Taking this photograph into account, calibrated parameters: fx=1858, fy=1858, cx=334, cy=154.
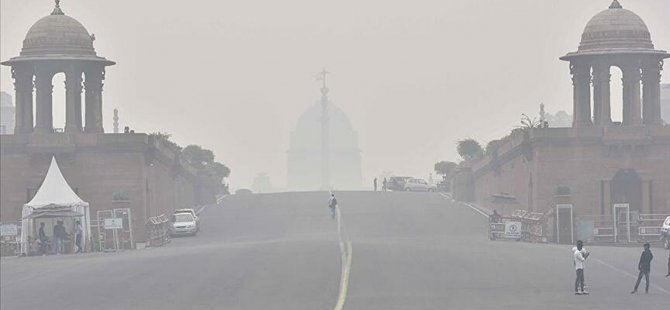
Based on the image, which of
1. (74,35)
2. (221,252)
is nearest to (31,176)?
(74,35)

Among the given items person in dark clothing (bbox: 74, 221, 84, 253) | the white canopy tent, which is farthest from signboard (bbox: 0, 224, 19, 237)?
person in dark clothing (bbox: 74, 221, 84, 253)

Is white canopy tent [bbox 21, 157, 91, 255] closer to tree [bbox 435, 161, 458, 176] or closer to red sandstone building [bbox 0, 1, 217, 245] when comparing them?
red sandstone building [bbox 0, 1, 217, 245]

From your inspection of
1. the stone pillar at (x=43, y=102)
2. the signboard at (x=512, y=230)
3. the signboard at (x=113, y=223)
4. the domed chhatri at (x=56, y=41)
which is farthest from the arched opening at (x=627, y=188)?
the stone pillar at (x=43, y=102)

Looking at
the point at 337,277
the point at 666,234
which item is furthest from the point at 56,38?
the point at 337,277

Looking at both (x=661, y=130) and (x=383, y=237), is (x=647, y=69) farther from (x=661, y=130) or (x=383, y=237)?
(x=383, y=237)

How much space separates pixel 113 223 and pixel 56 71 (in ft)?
71.4

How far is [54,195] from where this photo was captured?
269ft

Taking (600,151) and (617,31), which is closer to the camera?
(600,151)

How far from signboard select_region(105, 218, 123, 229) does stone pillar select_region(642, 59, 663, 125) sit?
34.1 m

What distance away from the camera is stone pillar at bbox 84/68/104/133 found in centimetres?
10531

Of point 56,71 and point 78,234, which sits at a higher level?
point 56,71

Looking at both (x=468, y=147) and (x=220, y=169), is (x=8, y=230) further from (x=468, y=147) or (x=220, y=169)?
(x=220, y=169)

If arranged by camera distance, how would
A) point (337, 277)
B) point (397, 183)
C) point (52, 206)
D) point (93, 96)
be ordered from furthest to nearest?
1. point (397, 183)
2. point (93, 96)
3. point (52, 206)
4. point (337, 277)

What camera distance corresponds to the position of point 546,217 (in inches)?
3538
